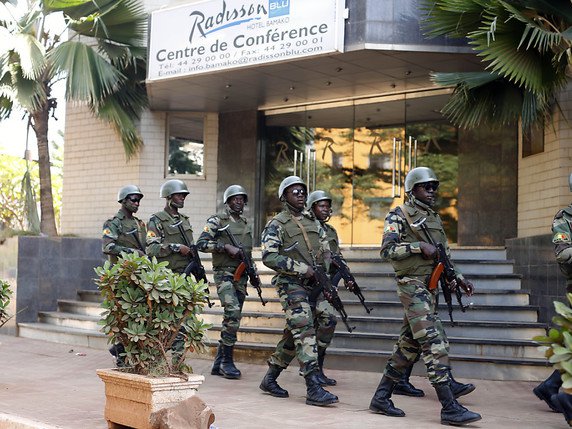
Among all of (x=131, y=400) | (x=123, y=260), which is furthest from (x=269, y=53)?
(x=131, y=400)

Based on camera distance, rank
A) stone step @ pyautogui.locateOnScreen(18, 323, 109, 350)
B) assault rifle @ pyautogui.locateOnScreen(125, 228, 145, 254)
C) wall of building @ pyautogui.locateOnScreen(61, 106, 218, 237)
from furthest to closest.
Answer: wall of building @ pyautogui.locateOnScreen(61, 106, 218, 237) < stone step @ pyautogui.locateOnScreen(18, 323, 109, 350) < assault rifle @ pyautogui.locateOnScreen(125, 228, 145, 254)

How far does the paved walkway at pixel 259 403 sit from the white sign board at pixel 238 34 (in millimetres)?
4743

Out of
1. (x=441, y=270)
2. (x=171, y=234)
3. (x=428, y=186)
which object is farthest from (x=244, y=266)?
(x=441, y=270)

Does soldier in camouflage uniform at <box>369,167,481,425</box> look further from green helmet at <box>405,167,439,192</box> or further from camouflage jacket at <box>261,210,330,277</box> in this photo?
camouflage jacket at <box>261,210,330,277</box>

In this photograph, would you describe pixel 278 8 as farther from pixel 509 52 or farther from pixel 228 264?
pixel 228 264

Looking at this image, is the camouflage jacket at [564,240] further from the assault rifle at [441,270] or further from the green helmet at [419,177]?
the green helmet at [419,177]

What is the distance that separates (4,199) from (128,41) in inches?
695

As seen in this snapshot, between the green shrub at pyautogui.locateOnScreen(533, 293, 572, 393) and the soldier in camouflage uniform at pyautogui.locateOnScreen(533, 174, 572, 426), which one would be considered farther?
the soldier in camouflage uniform at pyautogui.locateOnScreen(533, 174, 572, 426)

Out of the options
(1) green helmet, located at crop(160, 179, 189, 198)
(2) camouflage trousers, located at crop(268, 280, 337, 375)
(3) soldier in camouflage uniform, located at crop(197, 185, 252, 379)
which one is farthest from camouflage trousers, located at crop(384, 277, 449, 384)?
(1) green helmet, located at crop(160, 179, 189, 198)

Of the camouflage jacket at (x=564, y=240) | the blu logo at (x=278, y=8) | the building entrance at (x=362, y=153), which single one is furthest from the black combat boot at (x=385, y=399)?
the building entrance at (x=362, y=153)

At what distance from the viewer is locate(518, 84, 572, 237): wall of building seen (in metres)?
11.7

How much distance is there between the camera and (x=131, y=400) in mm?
6438

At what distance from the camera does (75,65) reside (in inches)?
577

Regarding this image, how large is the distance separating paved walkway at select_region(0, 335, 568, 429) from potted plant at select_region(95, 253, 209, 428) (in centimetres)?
55
